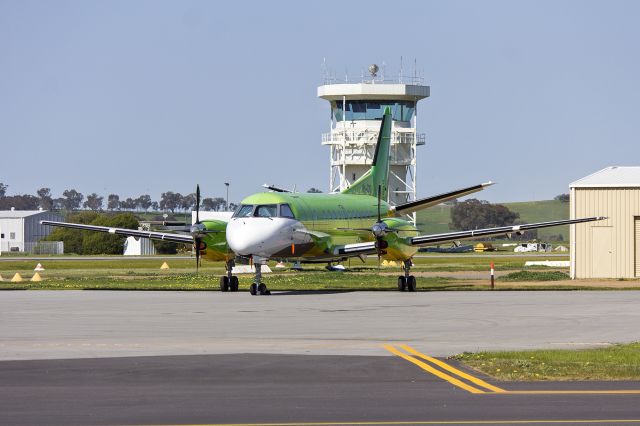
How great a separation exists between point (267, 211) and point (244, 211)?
81cm

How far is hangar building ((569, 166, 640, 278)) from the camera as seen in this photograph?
167 ft

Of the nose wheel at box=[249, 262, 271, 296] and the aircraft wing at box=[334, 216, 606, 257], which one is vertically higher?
the aircraft wing at box=[334, 216, 606, 257]

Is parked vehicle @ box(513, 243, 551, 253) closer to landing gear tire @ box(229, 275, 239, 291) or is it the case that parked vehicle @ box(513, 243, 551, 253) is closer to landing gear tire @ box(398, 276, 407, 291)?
landing gear tire @ box(398, 276, 407, 291)

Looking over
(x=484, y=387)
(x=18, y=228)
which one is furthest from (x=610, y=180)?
(x=18, y=228)

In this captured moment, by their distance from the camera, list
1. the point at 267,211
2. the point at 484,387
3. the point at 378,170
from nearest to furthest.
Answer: the point at 484,387
the point at 267,211
the point at 378,170

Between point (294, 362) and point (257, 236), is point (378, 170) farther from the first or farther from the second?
point (294, 362)

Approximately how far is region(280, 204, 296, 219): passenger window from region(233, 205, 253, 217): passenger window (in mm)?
1184

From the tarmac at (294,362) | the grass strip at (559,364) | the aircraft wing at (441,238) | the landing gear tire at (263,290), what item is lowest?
the tarmac at (294,362)

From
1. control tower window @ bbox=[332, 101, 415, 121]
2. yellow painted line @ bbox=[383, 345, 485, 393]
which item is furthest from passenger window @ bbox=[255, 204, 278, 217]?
control tower window @ bbox=[332, 101, 415, 121]

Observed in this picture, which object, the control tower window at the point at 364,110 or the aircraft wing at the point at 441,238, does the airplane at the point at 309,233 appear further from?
the control tower window at the point at 364,110

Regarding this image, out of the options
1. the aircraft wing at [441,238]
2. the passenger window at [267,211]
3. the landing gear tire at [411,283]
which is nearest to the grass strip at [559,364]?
the passenger window at [267,211]

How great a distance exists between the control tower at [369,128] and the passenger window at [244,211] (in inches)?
1690

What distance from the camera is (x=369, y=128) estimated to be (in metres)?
83.5

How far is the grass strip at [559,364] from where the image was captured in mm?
16484
